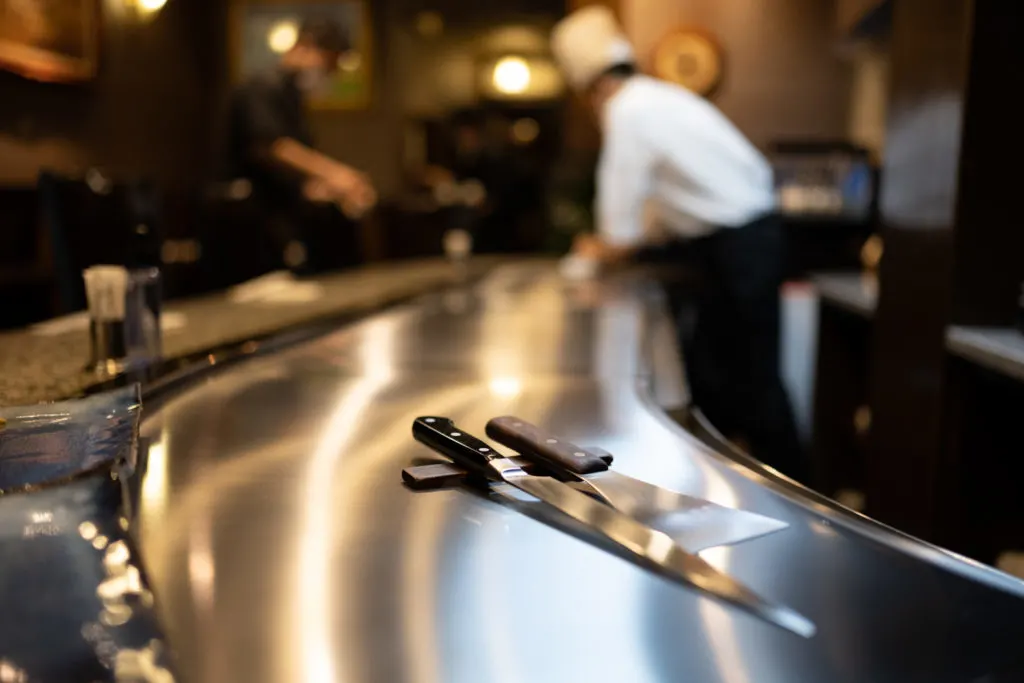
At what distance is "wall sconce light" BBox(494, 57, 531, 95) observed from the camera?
6.71m

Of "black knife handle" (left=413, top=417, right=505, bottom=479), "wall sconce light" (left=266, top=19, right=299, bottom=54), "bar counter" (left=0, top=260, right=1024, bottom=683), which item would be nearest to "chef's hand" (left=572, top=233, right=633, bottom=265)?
"bar counter" (left=0, top=260, right=1024, bottom=683)

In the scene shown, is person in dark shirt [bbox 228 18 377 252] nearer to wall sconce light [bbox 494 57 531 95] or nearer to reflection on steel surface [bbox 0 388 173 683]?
reflection on steel surface [bbox 0 388 173 683]

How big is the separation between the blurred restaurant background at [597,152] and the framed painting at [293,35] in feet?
0.04

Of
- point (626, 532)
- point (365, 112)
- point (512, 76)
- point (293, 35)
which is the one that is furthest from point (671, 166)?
point (512, 76)

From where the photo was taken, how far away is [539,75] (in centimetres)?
675

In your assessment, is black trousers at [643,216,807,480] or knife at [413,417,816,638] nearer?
knife at [413,417,816,638]

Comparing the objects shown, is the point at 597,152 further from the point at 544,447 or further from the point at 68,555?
the point at 68,555

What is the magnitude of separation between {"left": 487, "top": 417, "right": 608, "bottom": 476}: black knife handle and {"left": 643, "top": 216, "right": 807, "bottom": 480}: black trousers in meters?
1.94

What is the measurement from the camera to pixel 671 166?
2.67 m

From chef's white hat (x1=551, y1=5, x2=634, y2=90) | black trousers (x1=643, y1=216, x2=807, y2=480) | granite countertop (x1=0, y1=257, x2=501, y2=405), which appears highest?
chef's white hat (x1=551, y1=5, x2=634, y2=90)

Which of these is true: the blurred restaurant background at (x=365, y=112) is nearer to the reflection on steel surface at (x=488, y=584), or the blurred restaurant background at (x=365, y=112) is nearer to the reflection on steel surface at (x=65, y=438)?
the reflection on steel surface at (x=65, y=438)

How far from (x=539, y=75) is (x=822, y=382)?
456 centimetres

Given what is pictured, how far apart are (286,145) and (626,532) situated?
10.1 feet

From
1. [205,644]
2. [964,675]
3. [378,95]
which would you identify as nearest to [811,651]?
[964,675]
